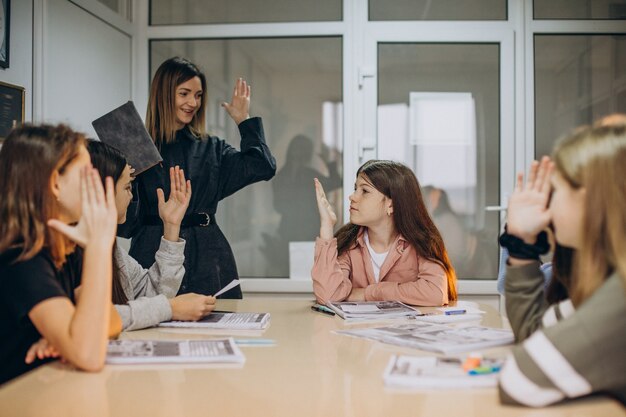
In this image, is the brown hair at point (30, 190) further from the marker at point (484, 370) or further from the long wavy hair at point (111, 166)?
the marker at point (484, 370)

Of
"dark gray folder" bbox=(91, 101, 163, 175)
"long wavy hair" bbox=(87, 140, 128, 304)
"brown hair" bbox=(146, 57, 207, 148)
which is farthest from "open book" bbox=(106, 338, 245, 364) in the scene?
"brown hair" bbox=(146, 57, 207, 148)

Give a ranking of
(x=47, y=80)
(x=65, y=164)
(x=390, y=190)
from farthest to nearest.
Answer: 1. (x=47, y=80)
2. (x=390, y=190)
3. (x=65, y=164)

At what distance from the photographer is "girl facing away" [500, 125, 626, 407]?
104 centimetres

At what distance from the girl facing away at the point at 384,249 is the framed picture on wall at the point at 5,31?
129 centimetres

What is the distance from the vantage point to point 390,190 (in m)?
2.52

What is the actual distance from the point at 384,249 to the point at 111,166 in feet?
3.38

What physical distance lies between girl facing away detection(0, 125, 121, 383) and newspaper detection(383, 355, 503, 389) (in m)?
0.54

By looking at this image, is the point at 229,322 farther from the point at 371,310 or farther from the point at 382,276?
the point at 382,276

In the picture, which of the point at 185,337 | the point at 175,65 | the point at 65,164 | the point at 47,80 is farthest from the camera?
the point at 47,80

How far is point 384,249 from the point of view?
8.29 ft

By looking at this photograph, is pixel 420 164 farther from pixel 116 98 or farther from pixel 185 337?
pixel 185 337

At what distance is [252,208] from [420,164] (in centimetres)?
98

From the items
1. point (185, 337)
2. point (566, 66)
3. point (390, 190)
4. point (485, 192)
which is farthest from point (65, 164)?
point (566, 66)

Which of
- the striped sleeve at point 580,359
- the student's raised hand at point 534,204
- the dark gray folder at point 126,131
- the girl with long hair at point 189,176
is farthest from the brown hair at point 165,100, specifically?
the striped sleeve at point 580,359
